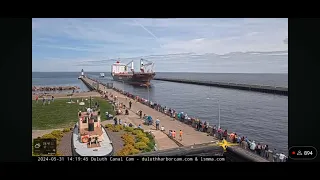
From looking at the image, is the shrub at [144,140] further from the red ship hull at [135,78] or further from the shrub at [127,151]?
the red ship hull at [135,78]

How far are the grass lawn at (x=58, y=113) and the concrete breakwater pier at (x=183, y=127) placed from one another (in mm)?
321

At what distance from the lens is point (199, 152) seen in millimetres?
3674

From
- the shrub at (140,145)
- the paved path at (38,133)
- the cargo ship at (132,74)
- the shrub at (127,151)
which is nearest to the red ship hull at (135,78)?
the cargo ship at (132,74)

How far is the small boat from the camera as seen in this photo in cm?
362

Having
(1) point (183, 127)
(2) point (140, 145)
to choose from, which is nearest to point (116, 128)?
(2) point (140, 145)

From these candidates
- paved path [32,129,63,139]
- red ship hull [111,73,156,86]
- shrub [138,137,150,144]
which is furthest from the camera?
red ship hull [111,73,156,86]

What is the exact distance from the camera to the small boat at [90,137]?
362 centimetres

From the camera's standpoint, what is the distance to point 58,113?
4.02 metres

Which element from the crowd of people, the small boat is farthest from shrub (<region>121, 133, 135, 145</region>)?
the crowd of people

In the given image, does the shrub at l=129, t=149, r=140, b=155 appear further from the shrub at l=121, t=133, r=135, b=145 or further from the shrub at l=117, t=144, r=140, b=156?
the shrub at l=121, t=133, r=135, b=145

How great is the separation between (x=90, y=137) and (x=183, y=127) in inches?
56.3

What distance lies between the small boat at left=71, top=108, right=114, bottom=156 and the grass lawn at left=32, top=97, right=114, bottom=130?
0.10m

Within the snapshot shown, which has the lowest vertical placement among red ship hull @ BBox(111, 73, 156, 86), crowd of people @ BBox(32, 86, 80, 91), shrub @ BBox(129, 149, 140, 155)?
shrub @ BBox(129, 149, 140, 155)

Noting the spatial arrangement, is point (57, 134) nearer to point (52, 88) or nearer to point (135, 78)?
point (52, 88)
